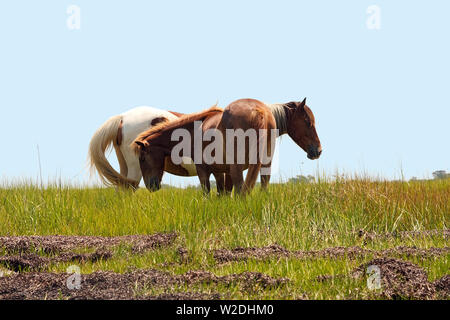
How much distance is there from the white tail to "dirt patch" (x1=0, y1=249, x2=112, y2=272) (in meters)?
4.29

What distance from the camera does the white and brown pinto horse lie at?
9.04 meters

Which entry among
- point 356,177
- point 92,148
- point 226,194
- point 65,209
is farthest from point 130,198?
point 356,177

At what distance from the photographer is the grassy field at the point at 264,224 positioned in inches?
159

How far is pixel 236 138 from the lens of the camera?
6625 millimetres

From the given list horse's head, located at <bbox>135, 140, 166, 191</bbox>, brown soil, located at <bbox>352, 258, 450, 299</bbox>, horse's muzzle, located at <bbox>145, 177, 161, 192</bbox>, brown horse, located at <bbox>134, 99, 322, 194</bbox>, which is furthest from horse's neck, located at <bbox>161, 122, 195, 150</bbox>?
brown soil, located at <bbox>352, 258, 450, 299</bbox>

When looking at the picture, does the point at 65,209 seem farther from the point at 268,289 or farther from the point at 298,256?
the point at 268,289

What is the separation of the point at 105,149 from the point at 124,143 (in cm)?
49

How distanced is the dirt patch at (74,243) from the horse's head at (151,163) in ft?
8.22

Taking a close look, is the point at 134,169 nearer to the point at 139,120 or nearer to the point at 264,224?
the point at 139,120

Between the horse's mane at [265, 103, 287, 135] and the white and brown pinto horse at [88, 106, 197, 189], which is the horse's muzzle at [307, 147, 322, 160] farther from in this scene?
the white and brown pinto horse at [88, 106, 197, 189]

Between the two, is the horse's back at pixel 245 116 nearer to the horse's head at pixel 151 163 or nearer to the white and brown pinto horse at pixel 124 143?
the horse's head at pixel 151 163

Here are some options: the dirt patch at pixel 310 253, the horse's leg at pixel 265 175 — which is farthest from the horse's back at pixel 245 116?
the dirt patch at pixel 310 253

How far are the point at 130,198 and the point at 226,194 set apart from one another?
1.57 meters

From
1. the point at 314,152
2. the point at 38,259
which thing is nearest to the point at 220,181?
the point at 314,152
